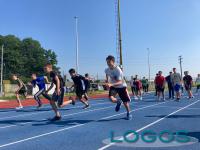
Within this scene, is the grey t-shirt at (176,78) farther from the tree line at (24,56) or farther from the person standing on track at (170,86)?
the tree line at (24,56)

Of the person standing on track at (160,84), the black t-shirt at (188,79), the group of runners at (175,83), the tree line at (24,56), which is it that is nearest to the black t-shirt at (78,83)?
the group of runners at (175,83)

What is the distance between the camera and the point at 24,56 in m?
96.4

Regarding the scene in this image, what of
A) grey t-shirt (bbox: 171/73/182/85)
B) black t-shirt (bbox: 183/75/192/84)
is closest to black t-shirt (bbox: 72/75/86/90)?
grey t-shirt (bbox: 171/73/182/85)

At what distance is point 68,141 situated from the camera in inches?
313

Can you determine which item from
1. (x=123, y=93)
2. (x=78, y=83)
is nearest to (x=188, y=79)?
(x=78, y=83)

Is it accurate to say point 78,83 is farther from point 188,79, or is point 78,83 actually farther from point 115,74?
Answer: point 188,79

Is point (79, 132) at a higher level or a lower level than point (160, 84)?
lower

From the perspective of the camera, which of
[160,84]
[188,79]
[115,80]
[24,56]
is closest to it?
[115,80]

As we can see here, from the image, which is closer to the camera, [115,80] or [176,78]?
[115,80]

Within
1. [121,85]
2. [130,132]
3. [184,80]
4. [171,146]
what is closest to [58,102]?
[121,85]

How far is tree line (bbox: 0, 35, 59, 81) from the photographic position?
86062 millimetres

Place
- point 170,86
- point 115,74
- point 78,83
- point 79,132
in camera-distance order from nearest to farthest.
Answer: point 79,132 < point 115,74 < point 78,83 < point 170,86

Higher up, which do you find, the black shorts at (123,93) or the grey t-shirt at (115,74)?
the grey t-shirt at (115,74)

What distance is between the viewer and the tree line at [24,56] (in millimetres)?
86062
